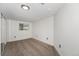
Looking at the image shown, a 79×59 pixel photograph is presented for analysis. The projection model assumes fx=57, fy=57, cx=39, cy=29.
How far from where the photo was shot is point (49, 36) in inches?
151

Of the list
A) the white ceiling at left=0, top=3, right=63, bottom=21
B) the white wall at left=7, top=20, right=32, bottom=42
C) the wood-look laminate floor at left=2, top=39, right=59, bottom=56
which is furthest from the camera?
the white wall at left=7, top=20, right=32, bottom=42

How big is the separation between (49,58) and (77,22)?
1081 mm

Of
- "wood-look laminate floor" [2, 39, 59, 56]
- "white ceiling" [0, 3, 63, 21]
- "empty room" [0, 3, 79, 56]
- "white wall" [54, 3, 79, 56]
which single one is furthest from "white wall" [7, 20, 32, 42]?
"white wall" [54, 3, 79, 56]

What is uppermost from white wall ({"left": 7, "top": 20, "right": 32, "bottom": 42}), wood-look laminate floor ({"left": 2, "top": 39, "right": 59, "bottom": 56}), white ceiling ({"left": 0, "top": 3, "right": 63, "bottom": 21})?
white ceiling ({"left": 0, "top": 3, "right": 63, "bottom": 21})

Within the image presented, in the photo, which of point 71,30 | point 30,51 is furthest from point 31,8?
point 30,51

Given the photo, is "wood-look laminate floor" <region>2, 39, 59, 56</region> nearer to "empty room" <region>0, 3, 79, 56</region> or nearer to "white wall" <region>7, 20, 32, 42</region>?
"empty room" <region>0, 3, 79, 56</region>

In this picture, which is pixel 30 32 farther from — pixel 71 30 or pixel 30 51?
pixel 71 30

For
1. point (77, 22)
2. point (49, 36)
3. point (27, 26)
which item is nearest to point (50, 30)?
point (49, 36)

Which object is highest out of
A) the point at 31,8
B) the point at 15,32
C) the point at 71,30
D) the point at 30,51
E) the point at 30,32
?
the point at 31,8

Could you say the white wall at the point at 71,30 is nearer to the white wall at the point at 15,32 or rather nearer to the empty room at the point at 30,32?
the empty room at the point at 30,32

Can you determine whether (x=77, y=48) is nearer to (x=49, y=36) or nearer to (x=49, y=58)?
(x=49, y=58)

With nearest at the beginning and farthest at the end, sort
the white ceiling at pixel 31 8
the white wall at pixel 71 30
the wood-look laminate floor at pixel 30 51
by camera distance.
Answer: the white wall at pixel 71 30 < the white ceiling at pixel 31 8 < the wood-look laminate floor at pixel 30 51

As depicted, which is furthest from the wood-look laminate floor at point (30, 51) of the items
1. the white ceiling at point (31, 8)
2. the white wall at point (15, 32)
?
the white ceiling at point (31, 8)

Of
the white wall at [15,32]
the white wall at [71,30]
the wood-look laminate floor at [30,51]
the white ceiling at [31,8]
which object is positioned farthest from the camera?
the white wall at [15,32]
